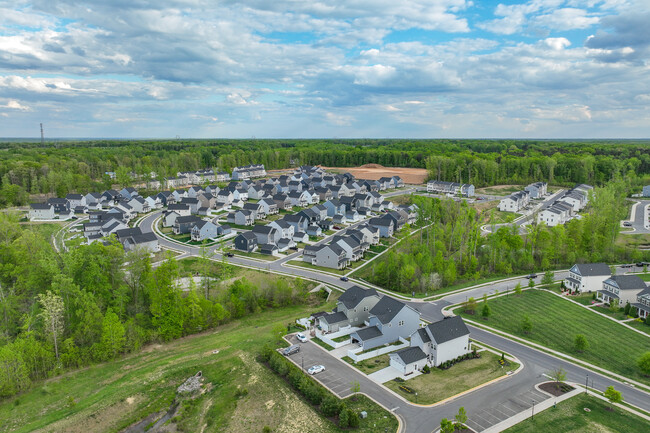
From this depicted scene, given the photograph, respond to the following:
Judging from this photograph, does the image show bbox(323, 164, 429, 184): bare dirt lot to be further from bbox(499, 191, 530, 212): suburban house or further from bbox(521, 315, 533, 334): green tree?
bbox(521, 315, 533, 334): green tree

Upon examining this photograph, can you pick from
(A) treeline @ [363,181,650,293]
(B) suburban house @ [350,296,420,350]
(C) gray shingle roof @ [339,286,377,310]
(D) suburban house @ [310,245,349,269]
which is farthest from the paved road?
(D) suburban house @ [310,245,349,269]

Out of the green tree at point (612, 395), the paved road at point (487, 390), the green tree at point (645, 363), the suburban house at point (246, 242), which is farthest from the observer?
the suburban house at point (246, 242)

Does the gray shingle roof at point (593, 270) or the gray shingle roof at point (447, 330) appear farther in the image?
the gray shingle roof at point (593, 270)

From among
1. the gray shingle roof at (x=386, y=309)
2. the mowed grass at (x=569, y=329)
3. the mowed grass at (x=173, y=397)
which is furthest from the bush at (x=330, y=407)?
the mowed grass at (x=569, y=329)

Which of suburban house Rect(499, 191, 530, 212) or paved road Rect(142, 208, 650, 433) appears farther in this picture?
suburban house Rect(499, 191, 530, 212)

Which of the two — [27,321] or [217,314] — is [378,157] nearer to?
[217,314]

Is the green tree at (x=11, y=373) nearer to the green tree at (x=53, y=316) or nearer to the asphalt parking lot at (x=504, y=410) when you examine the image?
the green tree at (x=53, y=316)

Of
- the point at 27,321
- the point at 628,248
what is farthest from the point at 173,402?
the point at 628,248
